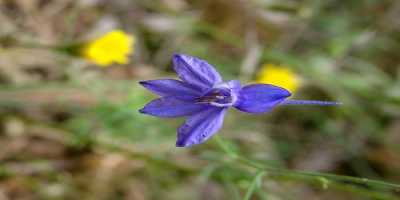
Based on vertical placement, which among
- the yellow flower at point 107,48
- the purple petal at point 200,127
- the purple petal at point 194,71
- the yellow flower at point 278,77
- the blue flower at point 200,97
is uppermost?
the yellow flower at point 278,77

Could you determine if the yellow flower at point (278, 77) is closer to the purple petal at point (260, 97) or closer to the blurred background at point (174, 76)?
the blurred background at point (174, 76)

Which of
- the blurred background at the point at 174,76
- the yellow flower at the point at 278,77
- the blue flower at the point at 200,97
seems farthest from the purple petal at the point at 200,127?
the yellow flower at the point at 278,77

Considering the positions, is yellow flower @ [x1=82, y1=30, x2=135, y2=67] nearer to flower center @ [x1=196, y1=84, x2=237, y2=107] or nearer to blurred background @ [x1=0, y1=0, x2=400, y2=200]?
blurred background @ [x1=0, y1=0, x2=400, y2=200]

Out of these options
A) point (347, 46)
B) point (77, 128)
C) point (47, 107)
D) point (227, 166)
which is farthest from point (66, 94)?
point (347, 46)

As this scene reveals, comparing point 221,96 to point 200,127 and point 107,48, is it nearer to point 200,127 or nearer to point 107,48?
point 200,127

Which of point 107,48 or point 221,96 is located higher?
point 107,48

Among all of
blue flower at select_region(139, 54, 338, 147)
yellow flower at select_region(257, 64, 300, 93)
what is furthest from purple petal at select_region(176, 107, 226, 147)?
yellow flower at select_region(257, 64, 300, 93)

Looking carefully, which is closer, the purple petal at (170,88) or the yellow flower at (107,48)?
the purple petal at (170,88)

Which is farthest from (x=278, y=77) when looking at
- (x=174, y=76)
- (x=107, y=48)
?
(x=107, y=48)
